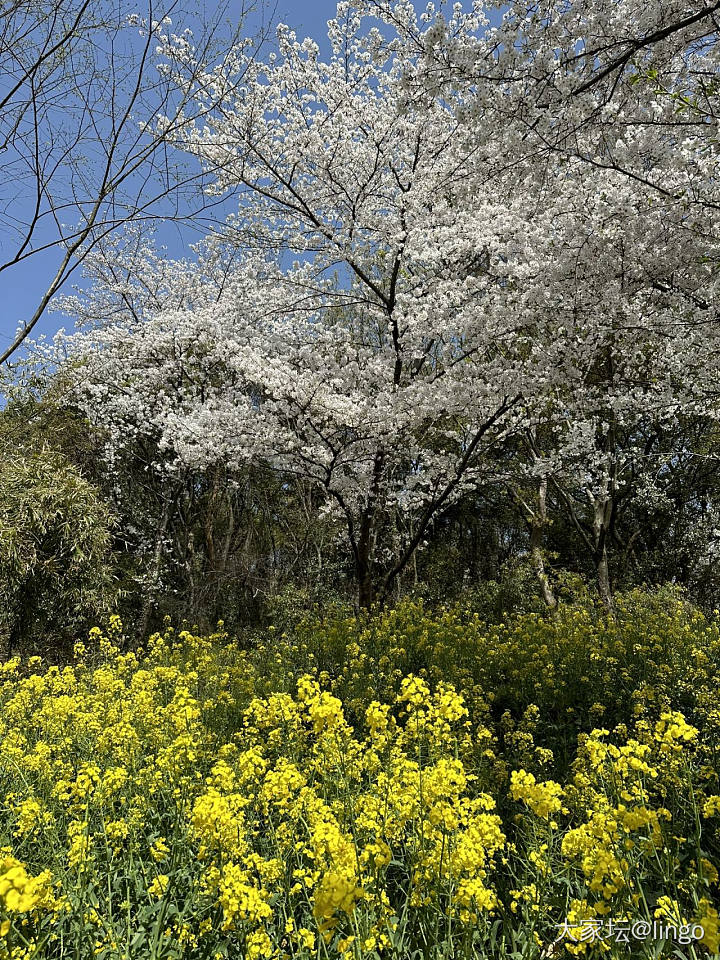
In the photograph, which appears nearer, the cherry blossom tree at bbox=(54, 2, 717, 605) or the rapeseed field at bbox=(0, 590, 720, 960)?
the rapeseed field at bbox=(0, 590, 720, 960)

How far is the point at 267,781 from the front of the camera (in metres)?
2.46

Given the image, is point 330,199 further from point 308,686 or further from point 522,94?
point 308,686

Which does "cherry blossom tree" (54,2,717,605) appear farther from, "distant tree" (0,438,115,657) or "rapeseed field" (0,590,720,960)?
"rapeseed field" (0,590,720,960)

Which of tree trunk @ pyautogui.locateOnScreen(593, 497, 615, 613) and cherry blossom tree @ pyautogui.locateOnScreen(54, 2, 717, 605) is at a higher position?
cherry blossom tree @ pyautogui.locateOnScreen(54, 2, 717, 605)

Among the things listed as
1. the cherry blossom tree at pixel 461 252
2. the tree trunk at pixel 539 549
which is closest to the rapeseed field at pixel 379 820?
the cherry blossom tree at pixel 461 252

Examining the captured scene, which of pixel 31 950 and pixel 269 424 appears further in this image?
pixel 269 424

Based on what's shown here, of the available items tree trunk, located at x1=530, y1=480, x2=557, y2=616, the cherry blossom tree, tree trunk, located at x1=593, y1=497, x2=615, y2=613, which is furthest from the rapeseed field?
tree trunk, located at x1=530, y1=480, x2=557, y2=616

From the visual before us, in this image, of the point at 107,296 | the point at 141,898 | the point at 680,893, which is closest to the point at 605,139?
the point at 680,893

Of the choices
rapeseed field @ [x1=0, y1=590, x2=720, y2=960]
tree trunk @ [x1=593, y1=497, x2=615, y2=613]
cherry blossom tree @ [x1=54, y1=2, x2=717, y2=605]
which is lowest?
rapeseed field @ [x1=0, y1=590, x2=720, y2=960]

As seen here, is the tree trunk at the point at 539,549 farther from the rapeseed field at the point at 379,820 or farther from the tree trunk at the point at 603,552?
the rapeseed field at the point at 379,820

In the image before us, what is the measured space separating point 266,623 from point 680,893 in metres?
9.50

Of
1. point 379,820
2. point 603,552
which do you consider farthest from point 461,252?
point 379,820

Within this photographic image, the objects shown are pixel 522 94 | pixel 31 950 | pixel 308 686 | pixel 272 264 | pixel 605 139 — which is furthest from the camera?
pixel 272 264

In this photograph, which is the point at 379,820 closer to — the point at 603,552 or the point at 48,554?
the point at 48,554
